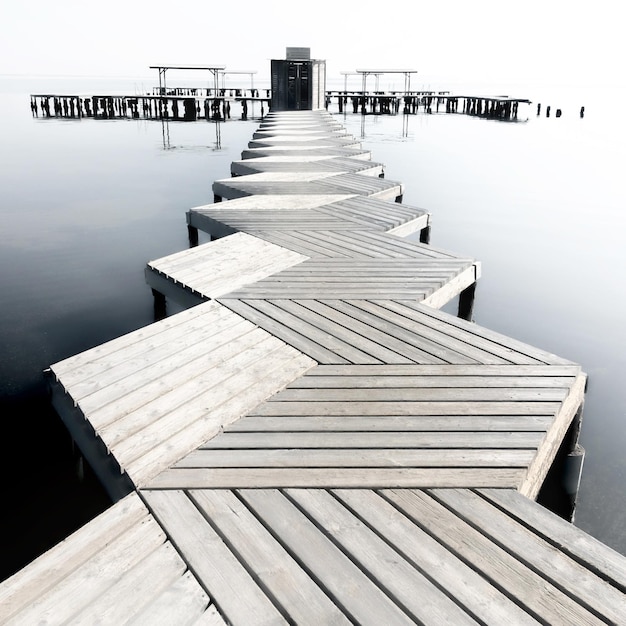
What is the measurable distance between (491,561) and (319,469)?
0.94 meters

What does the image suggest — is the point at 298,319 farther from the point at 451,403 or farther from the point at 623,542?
the point at 623,542

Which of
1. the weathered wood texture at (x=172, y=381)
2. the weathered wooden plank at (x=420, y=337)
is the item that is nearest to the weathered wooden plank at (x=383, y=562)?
the weathered wood texture at (x=172, y=381)

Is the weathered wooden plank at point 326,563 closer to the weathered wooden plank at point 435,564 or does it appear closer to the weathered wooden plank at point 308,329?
the weathered wooden plank at point 435,564

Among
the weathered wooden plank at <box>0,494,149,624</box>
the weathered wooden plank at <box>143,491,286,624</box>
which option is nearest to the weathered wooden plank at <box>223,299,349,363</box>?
the weathered wooden plank at <box>143,491,286,624</box>

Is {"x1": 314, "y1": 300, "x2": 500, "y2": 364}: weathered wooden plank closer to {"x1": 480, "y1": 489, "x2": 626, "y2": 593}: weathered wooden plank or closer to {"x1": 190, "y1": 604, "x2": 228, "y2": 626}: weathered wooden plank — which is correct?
{"x1": 480, "y1": 489, "x2": 626, "y2": 593}: weathered wooden plank

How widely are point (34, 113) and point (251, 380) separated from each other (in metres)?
46.0

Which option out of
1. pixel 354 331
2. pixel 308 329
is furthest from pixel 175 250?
pixel 354 331

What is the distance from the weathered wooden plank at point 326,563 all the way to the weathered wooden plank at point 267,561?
37 millimetres

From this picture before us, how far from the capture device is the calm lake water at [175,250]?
469 cm

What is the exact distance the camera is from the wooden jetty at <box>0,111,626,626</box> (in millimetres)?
2223

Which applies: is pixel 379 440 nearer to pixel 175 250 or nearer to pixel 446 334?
pixel 446 334

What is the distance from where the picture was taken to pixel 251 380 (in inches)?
148

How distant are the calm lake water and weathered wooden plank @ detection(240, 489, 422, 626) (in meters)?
2.21

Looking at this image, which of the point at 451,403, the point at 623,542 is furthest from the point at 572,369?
the point at 623,542
